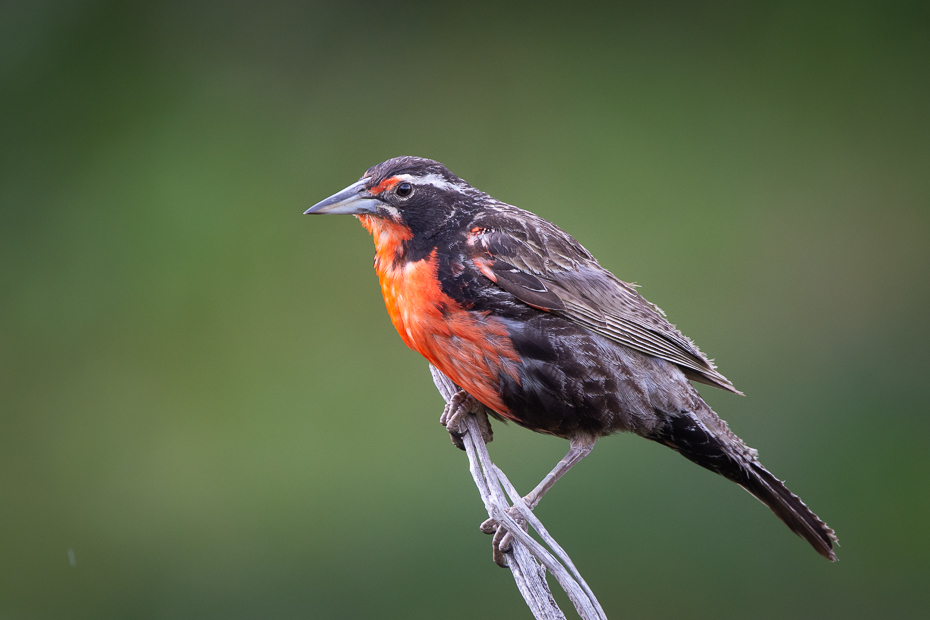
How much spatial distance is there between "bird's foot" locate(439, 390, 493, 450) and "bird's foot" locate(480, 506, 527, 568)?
0.45m

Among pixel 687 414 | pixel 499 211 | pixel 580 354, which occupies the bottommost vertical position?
pixel 687 414

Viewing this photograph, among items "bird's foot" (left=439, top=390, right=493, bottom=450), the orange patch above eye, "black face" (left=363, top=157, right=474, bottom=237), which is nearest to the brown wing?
"black face" (left=363, top=157, right=474, bottom=237)

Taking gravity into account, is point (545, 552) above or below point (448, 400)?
below

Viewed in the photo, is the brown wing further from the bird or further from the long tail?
the long tail

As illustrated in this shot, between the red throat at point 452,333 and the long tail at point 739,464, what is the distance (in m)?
0.92

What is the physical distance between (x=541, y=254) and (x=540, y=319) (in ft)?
1.13

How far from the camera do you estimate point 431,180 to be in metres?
4.01

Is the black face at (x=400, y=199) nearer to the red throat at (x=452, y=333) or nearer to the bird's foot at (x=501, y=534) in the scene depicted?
the red throat at (x=452, y=333)

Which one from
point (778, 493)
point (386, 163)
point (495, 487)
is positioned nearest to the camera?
point (495, 487)

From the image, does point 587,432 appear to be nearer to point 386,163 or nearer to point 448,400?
point 448,400

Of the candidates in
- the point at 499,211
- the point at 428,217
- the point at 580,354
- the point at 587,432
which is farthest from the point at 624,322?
the point at 428,217

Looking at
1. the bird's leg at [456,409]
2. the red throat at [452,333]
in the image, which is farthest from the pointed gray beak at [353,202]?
the bird's leg at [456,409]

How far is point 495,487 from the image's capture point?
372 cm

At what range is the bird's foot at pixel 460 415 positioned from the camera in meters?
4.18
